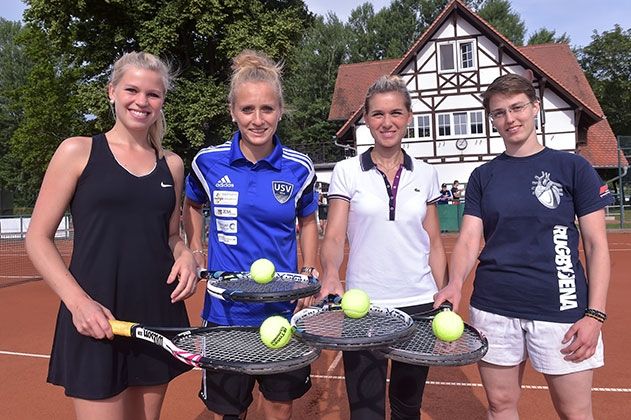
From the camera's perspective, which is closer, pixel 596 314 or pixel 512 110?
pixel 596 314

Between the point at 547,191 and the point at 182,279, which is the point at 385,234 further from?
the point at 182,279

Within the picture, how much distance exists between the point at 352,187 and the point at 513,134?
2.90 ft

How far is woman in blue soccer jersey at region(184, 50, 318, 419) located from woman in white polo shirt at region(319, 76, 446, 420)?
244 millimetres

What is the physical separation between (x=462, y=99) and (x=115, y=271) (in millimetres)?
25188

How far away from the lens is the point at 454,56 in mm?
25344

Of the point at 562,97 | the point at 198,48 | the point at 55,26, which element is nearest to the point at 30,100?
the point at 55,26

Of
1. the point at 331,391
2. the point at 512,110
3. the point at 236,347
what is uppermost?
the point at 512,110

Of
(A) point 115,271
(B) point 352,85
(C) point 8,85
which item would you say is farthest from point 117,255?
(C) point 8,85

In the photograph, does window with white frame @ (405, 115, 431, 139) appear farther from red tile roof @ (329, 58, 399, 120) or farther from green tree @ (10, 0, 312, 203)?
green tree @ (10, 0, 312, 203)

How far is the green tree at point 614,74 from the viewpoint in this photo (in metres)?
48.3

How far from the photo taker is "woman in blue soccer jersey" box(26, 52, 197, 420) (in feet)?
7.32

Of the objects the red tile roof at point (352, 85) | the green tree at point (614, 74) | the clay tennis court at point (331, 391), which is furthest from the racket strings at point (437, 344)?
the green tree at point (614, 74)

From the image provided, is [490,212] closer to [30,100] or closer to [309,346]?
[309,346]

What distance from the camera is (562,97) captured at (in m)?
24.3
